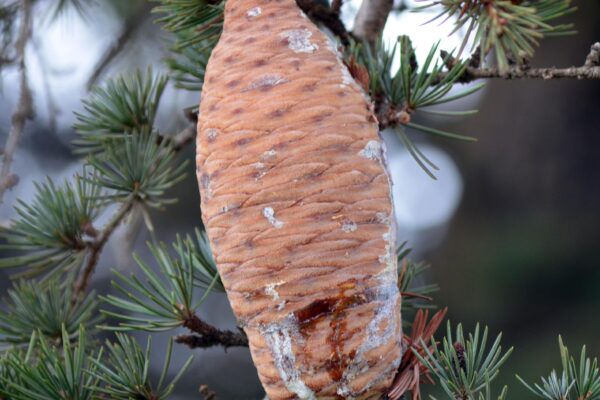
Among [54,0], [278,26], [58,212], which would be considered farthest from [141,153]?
[54,0]

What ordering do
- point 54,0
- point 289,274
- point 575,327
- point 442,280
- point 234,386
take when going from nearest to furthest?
point 289,274 < point 54,0 < point 575,327 < point 442,280 < point 234,386

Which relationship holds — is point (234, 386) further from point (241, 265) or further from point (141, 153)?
A: point (241, 265)

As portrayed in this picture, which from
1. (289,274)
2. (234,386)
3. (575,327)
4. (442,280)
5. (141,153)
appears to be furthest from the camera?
(234,386)

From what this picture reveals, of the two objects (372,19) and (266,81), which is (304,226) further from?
(372,19)

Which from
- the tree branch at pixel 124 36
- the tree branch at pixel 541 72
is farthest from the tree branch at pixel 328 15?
the tree branch at pixel 124 36

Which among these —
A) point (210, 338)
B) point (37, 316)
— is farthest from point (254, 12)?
point (37, 316)

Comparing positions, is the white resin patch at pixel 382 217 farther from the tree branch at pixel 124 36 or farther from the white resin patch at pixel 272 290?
the tree branch at pixel 124 36
